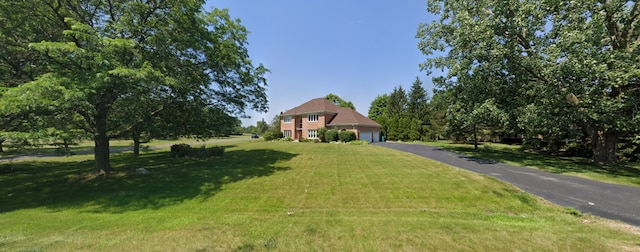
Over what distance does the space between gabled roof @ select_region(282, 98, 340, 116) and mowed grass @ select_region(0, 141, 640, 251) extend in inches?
1063

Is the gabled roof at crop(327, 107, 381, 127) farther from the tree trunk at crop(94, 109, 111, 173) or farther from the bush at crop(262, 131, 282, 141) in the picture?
the tree trunk at crop(94, 109, 111, 173)

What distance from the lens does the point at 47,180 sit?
1155 cm

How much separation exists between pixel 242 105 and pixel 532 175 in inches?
626

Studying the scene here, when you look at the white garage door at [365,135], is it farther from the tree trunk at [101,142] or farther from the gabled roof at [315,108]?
the tree trunk at [101,142]

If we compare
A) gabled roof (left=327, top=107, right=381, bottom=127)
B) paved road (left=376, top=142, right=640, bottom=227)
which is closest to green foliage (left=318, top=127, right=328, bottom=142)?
gabled roof (left=327, top=107, right=381, bottom=127)

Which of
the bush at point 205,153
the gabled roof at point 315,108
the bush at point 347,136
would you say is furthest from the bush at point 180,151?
the gabled roof at point 315,108

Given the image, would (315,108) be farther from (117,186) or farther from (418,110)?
(117,186)

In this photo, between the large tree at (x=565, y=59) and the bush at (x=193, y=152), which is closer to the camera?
the large tree at (x=565, y=59)

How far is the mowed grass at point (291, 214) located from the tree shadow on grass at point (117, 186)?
5cm

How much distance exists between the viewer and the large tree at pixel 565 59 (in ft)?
41.0

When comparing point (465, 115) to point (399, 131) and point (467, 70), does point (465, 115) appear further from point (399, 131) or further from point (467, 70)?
point (399, 131)

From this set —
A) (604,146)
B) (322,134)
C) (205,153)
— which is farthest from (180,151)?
(604,146)

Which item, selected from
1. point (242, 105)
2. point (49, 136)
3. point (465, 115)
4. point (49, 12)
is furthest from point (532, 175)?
point (49, 12)

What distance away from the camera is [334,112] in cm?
3953
